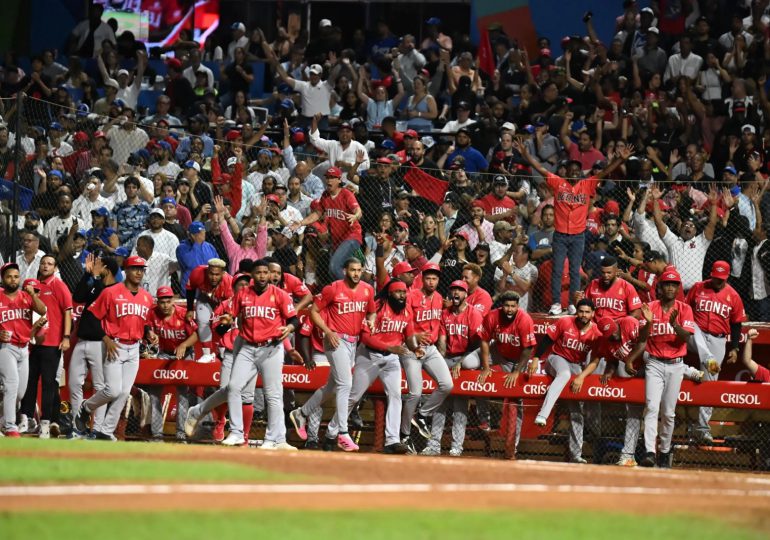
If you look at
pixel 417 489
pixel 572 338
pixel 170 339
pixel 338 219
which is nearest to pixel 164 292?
pixel 170 339

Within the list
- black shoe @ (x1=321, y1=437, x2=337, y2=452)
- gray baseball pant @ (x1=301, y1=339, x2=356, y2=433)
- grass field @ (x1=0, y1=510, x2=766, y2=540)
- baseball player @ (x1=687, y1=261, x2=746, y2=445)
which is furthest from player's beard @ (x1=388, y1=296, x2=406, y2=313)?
grass field @ (x1=0, y1=510, x2=766, y2=540)

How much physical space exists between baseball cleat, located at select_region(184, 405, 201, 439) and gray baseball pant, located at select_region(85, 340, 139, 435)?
2.23 feet

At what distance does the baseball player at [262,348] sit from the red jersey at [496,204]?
11.9ft

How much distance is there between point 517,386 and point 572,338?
759 millimetres

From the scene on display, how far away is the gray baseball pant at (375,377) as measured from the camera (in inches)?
534

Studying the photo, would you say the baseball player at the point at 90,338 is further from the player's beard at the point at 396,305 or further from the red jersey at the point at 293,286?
the player's beard at the point at 396,305

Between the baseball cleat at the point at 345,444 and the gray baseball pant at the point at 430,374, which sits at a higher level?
the gray baseball pant at the point at 430,374

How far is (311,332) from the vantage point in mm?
14648

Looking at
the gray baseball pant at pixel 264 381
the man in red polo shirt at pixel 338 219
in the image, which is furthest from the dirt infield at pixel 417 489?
the man in red polo shirt at pixel 338 219

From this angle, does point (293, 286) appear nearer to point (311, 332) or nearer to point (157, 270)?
point (311, 332)

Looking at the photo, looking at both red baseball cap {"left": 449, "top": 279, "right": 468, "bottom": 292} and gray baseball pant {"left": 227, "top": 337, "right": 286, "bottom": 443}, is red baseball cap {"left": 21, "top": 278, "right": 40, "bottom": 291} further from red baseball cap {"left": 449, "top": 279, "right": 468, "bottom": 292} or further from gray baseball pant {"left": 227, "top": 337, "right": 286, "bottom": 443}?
red baseball cap {"left": 449, "top": 279, "right": 468, "bottom": 292}

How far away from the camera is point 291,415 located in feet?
46.3

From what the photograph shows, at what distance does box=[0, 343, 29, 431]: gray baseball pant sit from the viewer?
517 inches

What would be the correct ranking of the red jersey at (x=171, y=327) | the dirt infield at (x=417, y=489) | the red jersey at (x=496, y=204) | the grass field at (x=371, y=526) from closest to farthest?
the grass field at (x=371, y=526) < the dirt infield at (x=417, y=489) < the red jersey at (x=171, y=327) < the red jersey at (x=496, y=204)
